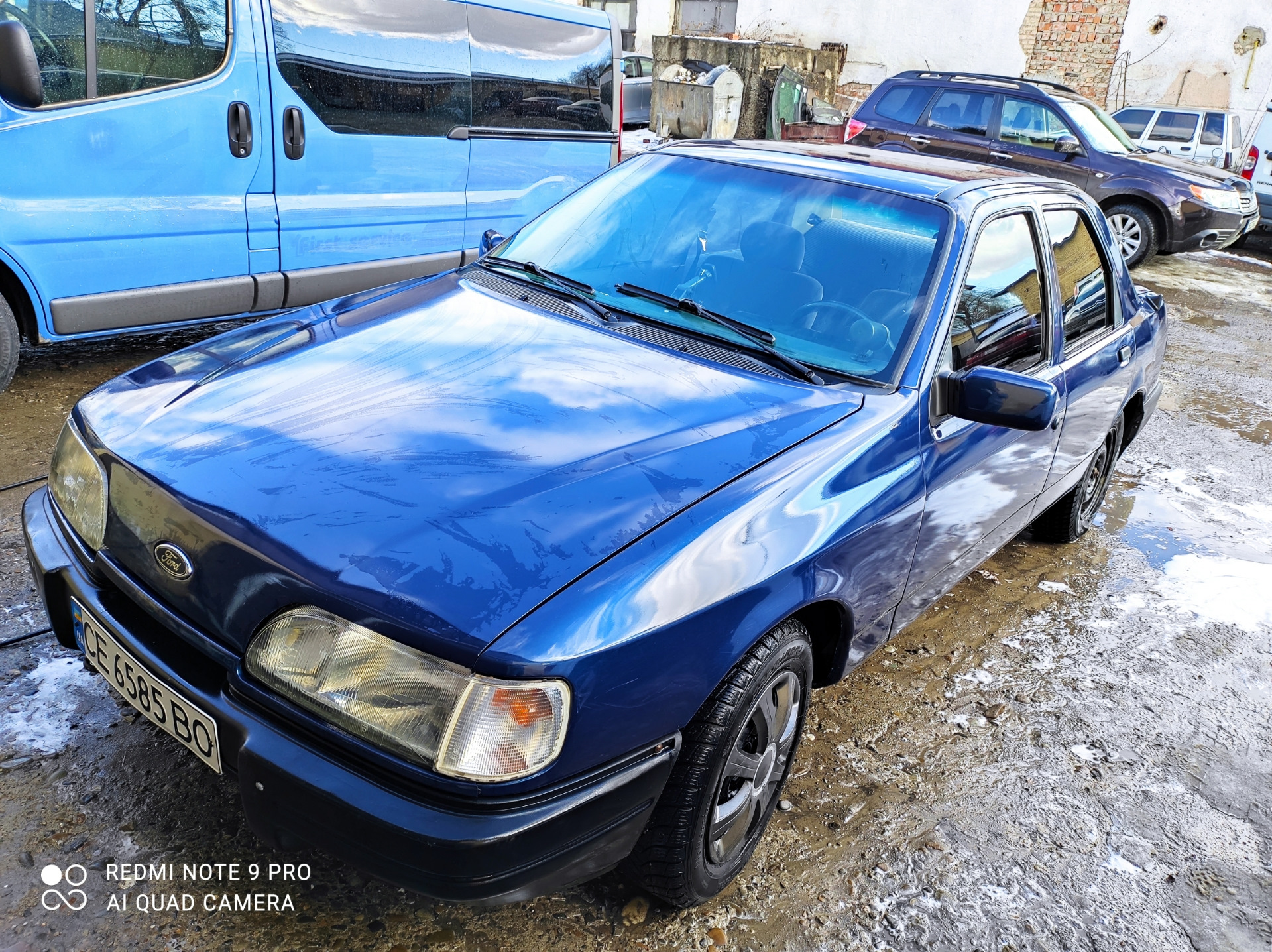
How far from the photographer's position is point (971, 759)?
113 inches

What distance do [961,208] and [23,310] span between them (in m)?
3.74

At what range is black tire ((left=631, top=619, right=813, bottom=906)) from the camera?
1948 mm

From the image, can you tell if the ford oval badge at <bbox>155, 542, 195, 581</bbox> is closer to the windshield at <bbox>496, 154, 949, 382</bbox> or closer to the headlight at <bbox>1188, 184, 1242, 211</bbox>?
the windshield at <bbox>496, 154, 949, 382</bbox>

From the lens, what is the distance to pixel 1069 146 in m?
10.5

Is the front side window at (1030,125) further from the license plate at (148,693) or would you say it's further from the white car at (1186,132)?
the license plate at (148,693)

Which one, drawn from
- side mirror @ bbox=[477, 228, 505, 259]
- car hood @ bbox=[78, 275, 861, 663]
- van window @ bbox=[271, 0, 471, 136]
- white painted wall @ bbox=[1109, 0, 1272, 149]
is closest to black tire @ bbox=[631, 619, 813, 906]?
car hood @ bbox=[78, 275, 861, 663]

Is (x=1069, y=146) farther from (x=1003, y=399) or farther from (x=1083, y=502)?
(x=1003, y=399)

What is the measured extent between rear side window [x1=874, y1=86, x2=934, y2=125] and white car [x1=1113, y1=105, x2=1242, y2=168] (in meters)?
4.35

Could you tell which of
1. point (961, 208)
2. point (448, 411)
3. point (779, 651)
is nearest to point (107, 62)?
point (448, 411)

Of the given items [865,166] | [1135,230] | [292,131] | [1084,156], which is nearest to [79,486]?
[865,166]

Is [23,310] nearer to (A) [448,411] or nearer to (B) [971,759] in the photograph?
(A) [448,411]

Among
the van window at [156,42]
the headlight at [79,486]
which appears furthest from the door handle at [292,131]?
the headlight at [79,486]

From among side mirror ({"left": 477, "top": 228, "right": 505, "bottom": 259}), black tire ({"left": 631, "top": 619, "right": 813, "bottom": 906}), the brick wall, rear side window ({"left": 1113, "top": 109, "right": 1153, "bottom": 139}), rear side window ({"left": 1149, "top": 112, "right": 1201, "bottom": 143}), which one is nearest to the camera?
black tire ({"left": 631, "top": 619, "right": 813, "bottom": 906})

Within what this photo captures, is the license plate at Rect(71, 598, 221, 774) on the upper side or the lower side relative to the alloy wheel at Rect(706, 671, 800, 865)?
upper
